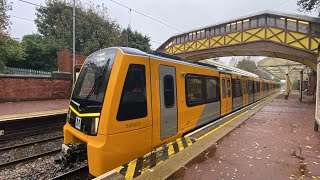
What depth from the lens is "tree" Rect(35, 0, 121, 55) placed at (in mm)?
26703

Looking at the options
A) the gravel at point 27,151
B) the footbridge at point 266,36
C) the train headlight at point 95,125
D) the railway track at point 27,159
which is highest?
the footbridge at point 266,36

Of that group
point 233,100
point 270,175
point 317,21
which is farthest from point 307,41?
point 270,175

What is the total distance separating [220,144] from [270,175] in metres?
1.88

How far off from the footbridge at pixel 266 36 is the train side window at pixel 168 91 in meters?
15.8

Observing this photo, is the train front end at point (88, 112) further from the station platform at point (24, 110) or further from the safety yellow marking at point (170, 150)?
the station platform at point (24, 110)

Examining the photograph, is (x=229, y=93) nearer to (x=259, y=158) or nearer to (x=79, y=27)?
(x=259, y=158)

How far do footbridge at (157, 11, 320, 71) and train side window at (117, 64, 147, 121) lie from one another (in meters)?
17.0

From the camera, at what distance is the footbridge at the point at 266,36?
1709 cm

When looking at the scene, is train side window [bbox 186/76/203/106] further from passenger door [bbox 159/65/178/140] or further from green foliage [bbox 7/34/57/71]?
green foliage [bbox 7/34/57/71]

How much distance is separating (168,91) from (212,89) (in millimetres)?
3576

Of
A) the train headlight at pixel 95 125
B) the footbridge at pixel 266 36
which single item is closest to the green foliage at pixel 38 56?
the footbridge at pixel 266 36

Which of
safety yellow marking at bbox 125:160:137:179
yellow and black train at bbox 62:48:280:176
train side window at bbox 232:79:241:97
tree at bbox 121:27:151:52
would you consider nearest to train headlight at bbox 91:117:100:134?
yellow and black train at bbox 62:48:280:176

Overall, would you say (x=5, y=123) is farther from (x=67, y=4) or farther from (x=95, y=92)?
(x=67, y=4)

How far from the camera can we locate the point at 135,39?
2980cm
